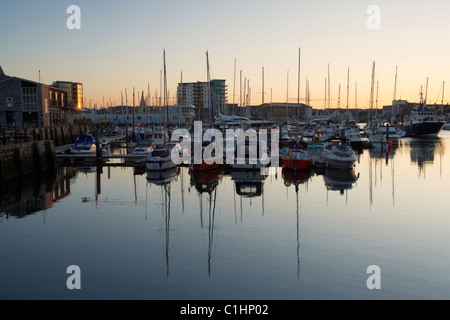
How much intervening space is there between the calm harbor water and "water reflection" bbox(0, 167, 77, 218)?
0.11 m

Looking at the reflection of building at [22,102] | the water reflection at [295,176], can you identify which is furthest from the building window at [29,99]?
the water reflection at [295,176]

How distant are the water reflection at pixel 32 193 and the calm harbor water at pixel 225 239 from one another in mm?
110

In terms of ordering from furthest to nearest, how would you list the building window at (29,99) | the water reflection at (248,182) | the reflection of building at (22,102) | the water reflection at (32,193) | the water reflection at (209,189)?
the building window at (29,99) < the reflection of building at (22,102) < the water reflection at (248,182) < the water reflection at (32,193) < the water reflection at (209,189)

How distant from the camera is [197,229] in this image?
1969cm

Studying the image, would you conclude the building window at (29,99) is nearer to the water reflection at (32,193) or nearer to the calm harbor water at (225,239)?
the water reflection at (32,193)

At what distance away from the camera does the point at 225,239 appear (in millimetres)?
18031

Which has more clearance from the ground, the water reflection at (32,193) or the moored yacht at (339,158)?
the moored yacht at (339,158)

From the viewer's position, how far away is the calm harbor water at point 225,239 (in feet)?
42.4

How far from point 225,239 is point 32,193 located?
17.0 metres

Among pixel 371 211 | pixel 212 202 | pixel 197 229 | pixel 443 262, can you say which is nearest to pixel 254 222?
pixel 197 229

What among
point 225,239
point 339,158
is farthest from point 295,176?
point 225,239

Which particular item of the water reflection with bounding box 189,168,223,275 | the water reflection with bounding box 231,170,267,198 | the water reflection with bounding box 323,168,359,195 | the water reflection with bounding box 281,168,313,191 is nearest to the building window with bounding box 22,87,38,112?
the water reflection with bounding box 189,168,223,275

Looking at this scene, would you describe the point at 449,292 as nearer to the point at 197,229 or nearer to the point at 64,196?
the point at 197,229
